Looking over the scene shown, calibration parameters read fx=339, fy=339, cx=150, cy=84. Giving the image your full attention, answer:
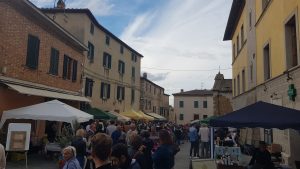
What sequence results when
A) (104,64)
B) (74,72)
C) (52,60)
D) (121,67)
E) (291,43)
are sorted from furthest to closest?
(121,67)
(104,64)
(74,72)
(52,60)
(291,43)

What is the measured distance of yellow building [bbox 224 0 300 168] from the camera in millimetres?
11078

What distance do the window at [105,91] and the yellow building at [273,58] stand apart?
1409 cm

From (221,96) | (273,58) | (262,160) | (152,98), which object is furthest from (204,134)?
(152,98)

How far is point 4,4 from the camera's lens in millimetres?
13945

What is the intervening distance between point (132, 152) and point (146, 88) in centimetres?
4483

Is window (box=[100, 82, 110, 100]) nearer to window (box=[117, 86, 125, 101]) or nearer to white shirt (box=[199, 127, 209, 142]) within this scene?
window (box=[117, 86, 125, 101])

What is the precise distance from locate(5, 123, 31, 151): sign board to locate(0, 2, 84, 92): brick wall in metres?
3.30

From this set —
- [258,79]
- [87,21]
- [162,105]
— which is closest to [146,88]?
[162,105]

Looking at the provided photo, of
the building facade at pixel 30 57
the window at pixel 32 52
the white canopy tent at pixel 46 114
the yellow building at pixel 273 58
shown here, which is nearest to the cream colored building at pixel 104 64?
the building facade at pixel 30 57

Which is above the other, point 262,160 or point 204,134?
point 204,134

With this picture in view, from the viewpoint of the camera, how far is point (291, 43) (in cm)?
1178

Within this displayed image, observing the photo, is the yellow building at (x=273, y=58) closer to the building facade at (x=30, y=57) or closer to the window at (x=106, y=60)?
the building facade at (x=30, y=57)

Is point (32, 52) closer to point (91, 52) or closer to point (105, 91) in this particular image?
point (91, 52)

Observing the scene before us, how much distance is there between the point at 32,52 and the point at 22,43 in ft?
3.90
